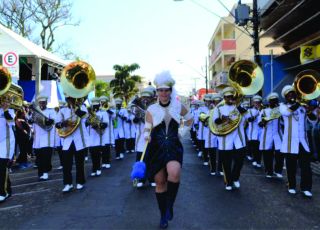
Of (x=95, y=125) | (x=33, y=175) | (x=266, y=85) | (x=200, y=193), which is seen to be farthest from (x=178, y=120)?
(x=266, y=85)

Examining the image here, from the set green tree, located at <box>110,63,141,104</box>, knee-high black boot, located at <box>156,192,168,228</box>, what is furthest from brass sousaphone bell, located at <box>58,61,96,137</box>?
green tree, located at <box>110,63,141,104</box>

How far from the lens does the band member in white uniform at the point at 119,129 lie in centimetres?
1454

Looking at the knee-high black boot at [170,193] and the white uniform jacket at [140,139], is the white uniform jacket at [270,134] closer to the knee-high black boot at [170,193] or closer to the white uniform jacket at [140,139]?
the white uniform jacket at [140,139]

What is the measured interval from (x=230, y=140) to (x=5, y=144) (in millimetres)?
4291

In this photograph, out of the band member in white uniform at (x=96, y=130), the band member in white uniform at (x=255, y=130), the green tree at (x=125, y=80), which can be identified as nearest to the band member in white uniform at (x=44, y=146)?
the band member in white uniform at (x=96, y=130)

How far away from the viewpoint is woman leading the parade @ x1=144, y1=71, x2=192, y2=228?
219 inches

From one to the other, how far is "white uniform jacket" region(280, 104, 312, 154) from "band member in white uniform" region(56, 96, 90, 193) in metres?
3.94

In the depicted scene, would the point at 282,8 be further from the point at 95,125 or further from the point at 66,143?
the point at 66,143

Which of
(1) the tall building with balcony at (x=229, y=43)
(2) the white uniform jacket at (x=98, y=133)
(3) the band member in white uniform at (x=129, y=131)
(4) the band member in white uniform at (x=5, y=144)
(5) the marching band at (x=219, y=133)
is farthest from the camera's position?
(1) the tall building with balcony at (x=229, y=43)

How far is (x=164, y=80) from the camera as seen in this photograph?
584cm

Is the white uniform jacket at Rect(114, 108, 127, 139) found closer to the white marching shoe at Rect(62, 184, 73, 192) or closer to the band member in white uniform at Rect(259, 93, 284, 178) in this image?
the band member in white uniform at Rect(259, 93, 284, 178)

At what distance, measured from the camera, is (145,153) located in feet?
19.3

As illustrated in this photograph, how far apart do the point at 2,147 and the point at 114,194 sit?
2.22m

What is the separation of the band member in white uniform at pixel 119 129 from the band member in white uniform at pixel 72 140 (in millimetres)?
5859
